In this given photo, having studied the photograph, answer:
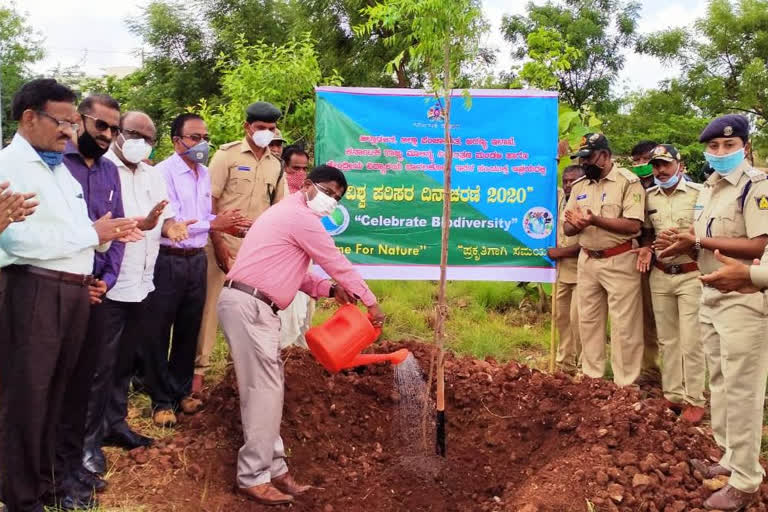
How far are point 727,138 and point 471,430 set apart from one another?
96.0 inches

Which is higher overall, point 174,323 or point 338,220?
point 338,220

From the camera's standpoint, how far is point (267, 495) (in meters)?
3.75

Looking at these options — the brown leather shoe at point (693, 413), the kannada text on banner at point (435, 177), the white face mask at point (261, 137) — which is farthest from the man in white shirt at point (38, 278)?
the brown leather shoe at point (693, 413)

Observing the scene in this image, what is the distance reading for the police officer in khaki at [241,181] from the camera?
5105mm

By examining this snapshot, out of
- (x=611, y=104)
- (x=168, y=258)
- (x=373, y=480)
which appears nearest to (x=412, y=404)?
(x=373, y=480)

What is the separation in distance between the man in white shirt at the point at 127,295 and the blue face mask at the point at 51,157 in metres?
0.62

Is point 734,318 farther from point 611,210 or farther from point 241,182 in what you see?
point 241,182

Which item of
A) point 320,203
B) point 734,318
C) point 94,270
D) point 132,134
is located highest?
point 132,134

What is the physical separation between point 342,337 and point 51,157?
66.7 inches

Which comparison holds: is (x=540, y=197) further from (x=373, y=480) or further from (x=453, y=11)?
(x=373, y=480)

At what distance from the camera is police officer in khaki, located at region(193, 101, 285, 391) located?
16.8 feet

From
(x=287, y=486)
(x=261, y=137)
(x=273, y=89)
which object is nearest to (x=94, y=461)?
(x=287, y=486)

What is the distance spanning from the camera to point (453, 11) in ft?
12.9

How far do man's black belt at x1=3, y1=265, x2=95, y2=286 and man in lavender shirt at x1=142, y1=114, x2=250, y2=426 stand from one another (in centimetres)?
132
